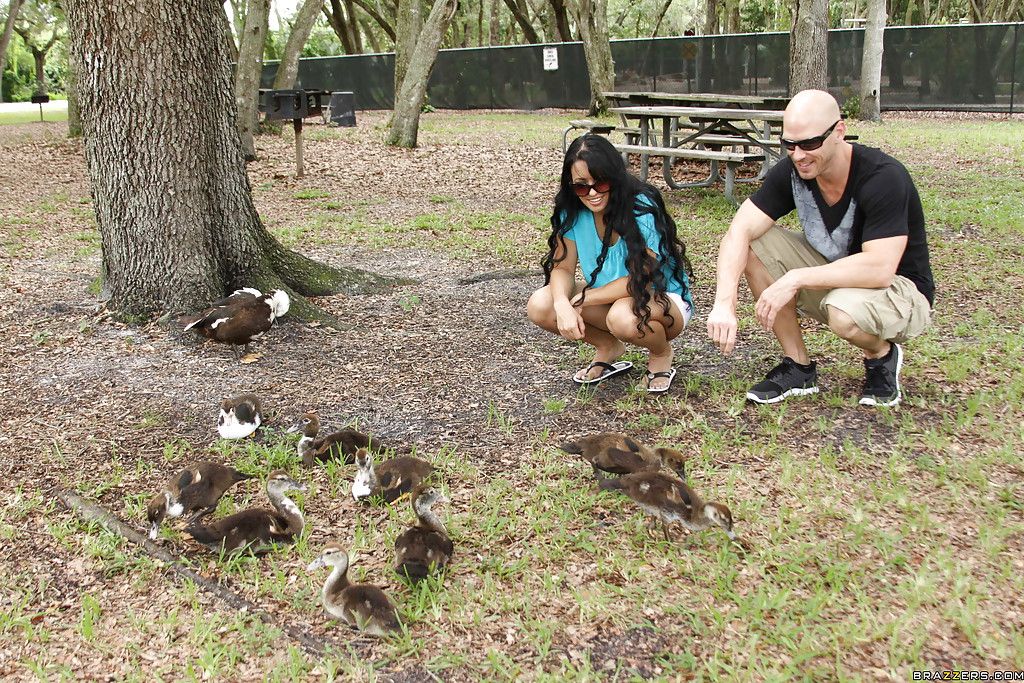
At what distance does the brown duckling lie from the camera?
3.98 meters

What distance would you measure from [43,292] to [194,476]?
12.9 feet

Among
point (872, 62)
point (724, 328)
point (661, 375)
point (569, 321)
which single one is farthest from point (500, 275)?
point (872, 62)

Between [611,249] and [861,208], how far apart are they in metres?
1.18

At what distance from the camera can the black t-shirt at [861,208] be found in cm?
A: 435

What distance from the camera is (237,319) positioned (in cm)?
551

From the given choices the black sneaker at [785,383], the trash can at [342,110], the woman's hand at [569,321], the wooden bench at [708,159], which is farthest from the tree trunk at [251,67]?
the black sneaker at [785,383]

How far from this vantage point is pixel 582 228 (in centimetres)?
486

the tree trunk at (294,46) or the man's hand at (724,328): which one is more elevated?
the tree trunk at (294,46)

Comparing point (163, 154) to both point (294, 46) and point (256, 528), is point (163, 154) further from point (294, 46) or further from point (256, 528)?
point (294, 46)

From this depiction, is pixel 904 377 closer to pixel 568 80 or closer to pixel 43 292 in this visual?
pixel 43 292

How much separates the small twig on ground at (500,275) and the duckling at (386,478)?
3377mm

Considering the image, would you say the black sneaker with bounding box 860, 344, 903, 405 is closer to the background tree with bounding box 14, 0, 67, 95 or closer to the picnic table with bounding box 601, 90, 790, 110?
the picnic table with bounding box 601, 90, 790, 110

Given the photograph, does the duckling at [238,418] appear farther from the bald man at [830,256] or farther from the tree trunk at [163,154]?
the bald man at [830,256]

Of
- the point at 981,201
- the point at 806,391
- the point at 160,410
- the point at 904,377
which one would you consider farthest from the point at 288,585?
the point at 981,201
